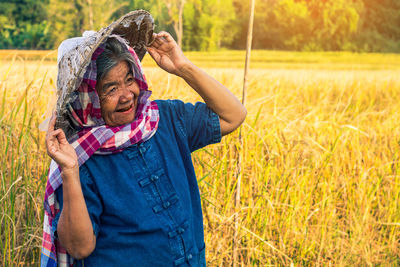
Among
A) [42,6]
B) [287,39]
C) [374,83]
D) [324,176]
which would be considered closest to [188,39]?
[287,39]

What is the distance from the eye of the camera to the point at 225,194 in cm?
210

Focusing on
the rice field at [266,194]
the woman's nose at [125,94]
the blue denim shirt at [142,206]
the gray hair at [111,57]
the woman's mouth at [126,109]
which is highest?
the gray hair at [111,57]

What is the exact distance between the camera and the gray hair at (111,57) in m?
1.16

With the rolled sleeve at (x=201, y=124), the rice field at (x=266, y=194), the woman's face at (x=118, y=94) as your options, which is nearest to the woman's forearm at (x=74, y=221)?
the woman's face at (x=118, y=94)

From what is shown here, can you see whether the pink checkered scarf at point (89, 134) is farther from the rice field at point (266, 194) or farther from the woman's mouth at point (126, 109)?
the rice field at point (266, 194)

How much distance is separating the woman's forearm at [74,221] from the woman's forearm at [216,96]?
0.50 metres

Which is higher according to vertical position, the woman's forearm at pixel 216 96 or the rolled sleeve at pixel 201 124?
the woman's forearm at pixel 216 96

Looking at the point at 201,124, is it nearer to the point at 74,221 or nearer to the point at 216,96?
the point at 216,96

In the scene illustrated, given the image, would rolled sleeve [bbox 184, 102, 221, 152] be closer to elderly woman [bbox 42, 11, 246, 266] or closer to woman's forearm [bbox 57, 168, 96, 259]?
elderly woman [bbox 42, 11, 246, 266]

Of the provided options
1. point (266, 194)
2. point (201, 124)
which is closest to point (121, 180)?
point (201, 124)

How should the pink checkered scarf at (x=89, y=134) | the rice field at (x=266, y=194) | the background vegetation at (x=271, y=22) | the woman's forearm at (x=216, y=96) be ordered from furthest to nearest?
1. the background vegetation at (x=271, y=22)
2. the rice field at (x=266, y=194)
3. the woman's forearm at (x=216, y=96)
4. the pink checkered scarf at (x=89, y=134)

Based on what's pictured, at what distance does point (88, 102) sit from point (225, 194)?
44.7 inches

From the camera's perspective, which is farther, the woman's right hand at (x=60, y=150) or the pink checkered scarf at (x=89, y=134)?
the pink checkered scarf at (x=89, y=134)

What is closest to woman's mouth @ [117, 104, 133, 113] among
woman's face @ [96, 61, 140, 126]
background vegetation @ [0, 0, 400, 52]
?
woman's face @ [96, 61, 140, 126]
